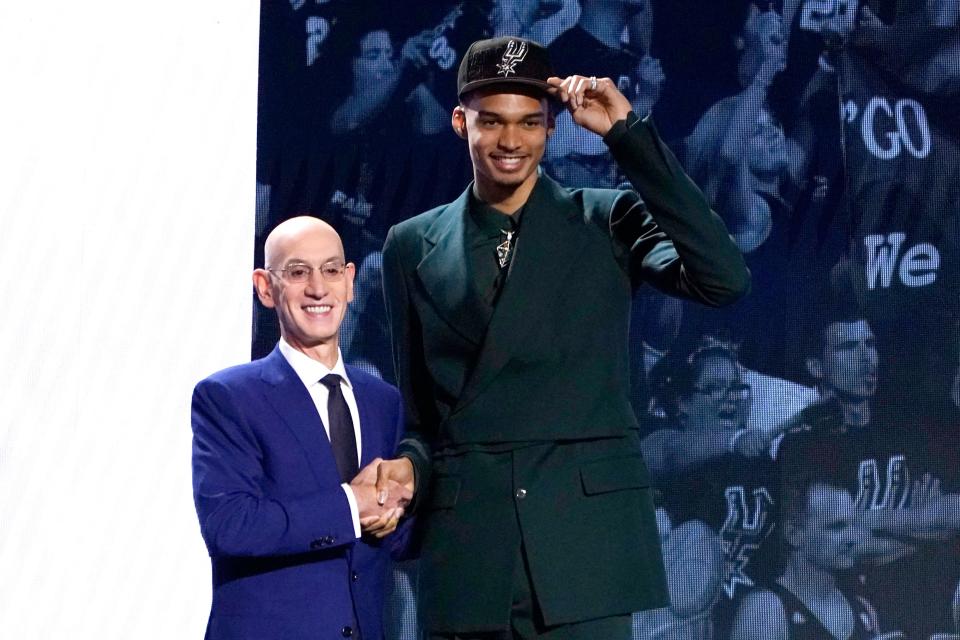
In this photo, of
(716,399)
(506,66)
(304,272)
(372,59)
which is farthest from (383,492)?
(372,59)

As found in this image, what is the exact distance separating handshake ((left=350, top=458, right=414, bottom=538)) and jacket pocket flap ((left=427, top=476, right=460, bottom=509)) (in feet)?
0.13

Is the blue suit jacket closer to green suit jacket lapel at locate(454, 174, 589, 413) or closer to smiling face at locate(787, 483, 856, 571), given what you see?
green suit jacket lapel at locate(454, 174, 589, 413)

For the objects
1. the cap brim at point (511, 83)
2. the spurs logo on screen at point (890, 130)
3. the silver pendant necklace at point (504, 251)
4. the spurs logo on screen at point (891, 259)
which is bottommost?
the silver pendant necklace at point (504, 251)

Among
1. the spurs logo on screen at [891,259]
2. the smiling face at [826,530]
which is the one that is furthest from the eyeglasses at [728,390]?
the spurs logo on screen at [891,259]

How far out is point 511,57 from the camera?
2.24 m

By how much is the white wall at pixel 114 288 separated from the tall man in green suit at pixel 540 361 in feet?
5.82

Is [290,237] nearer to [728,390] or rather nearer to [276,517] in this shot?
[276,517]

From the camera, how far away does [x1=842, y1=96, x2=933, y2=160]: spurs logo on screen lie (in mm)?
3984

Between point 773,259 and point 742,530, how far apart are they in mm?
768

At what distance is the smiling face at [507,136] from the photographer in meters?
2.22

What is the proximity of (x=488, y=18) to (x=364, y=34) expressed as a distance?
368 mm

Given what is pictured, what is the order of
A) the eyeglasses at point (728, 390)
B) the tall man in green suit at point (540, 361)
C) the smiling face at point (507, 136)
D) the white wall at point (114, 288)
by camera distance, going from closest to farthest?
the tall man in green suit at point (540, 361) < the smiling face at point (507, 136) < the white wall at point (114, 288) < the eyeglasses at point (728, 390)

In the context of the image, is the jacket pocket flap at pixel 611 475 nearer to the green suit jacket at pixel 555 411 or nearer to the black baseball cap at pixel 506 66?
the green suit jacket at pixel 555 411

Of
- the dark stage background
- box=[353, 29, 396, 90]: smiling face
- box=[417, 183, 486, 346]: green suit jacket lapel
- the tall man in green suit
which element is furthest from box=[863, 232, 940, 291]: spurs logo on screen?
box=[417, 183, 486, 346]: green suit jacket lapel
